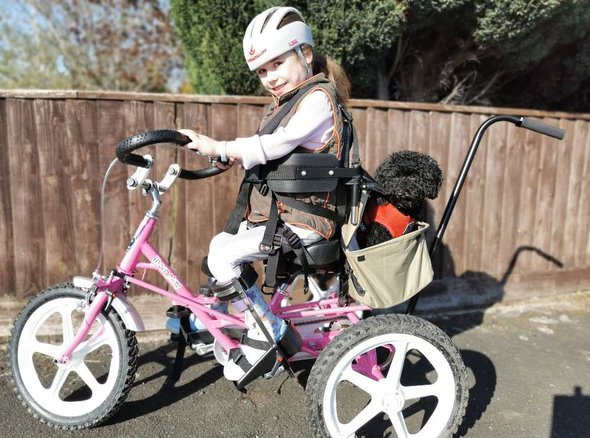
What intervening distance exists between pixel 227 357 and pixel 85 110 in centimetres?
202

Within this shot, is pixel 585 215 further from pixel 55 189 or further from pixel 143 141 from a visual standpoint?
pixel 55 189

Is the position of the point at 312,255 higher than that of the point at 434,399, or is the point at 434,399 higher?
the point at 312,255

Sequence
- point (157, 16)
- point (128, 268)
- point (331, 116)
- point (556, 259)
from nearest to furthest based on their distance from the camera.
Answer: point (331, 116) → point (128, 268) → point (556, 259) → point (157, 16)

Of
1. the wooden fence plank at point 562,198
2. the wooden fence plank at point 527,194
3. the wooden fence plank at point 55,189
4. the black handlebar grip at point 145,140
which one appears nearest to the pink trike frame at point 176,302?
the black handlebar grip at point 145,140

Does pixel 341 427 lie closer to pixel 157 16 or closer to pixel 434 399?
pixel 434 399

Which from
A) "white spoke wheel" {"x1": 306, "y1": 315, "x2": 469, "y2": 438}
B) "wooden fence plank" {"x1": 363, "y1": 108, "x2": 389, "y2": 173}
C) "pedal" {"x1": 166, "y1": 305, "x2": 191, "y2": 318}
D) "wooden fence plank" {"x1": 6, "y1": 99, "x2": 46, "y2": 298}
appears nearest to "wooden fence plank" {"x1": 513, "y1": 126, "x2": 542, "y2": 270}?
"wooden fence plank" {"x1": 363, "y1": 108, "x2": 389, "y2": 173}

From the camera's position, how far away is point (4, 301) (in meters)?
3.50

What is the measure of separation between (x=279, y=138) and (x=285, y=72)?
374 millimetres

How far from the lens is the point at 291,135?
2166 millimetres

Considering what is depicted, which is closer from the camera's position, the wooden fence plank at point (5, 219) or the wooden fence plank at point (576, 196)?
the wooden fence plank at point (5, 219)

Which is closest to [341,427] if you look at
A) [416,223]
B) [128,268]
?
[416,223]

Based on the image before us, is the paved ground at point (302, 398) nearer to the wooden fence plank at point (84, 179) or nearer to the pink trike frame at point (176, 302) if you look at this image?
the pink trike frame at point (176, 302)

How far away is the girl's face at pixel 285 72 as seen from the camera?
230 centimetres

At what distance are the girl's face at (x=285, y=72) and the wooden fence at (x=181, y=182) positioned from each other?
1.24 meters
